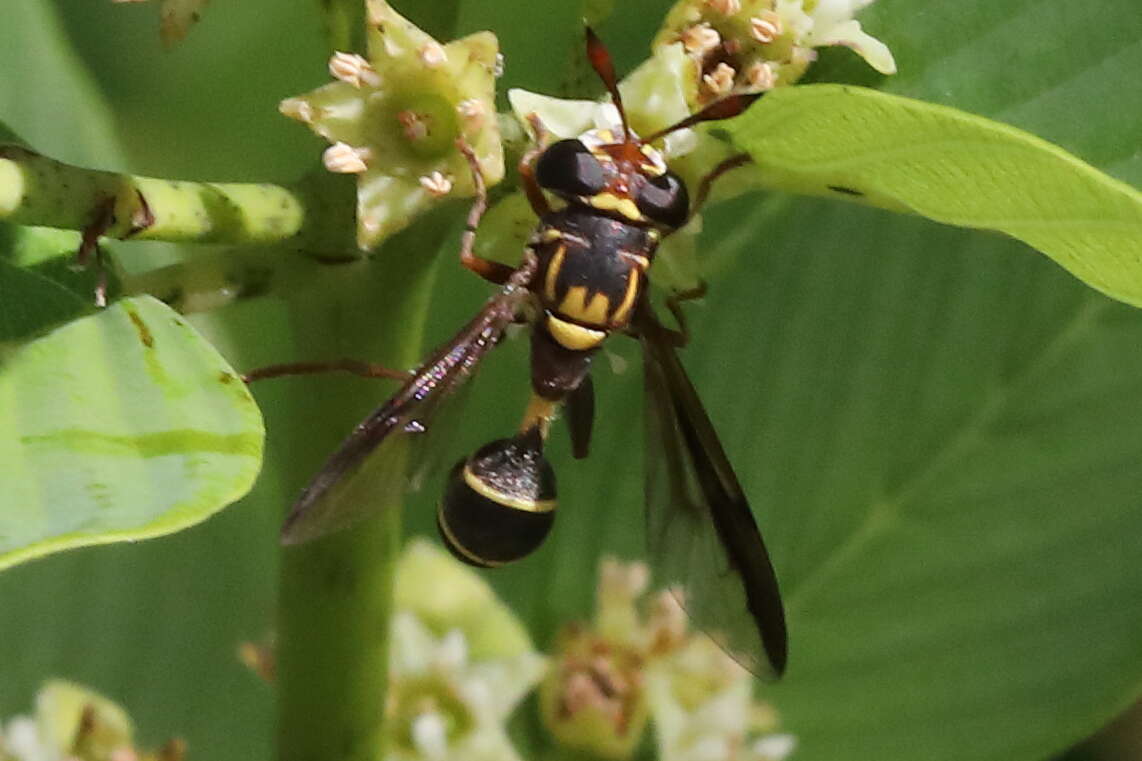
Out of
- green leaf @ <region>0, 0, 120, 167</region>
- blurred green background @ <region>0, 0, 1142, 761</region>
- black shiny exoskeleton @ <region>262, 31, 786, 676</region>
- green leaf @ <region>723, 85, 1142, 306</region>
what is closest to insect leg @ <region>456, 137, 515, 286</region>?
black shiny exoskeleton @ <region>262, 31, 786, 676</region>

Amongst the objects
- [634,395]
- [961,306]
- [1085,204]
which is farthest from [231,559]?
[1085,204]

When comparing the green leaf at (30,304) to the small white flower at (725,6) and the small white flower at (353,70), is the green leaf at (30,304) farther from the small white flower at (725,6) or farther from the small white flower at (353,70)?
the small white flower at (725,6)

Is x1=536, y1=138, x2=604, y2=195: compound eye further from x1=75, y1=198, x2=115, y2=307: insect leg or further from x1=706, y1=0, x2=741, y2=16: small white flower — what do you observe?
x1=75, y1=198, x2=115, y2=307: insect leg

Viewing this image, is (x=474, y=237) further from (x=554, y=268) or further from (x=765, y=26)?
(x=765, y=26)

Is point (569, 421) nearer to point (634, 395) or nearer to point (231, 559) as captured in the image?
point (634, 395)

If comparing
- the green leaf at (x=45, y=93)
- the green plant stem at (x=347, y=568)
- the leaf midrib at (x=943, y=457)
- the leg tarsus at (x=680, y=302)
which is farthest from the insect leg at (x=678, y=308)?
the green leaf at (x=45, y=93)

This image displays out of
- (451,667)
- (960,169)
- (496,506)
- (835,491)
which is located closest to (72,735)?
(451,667)
